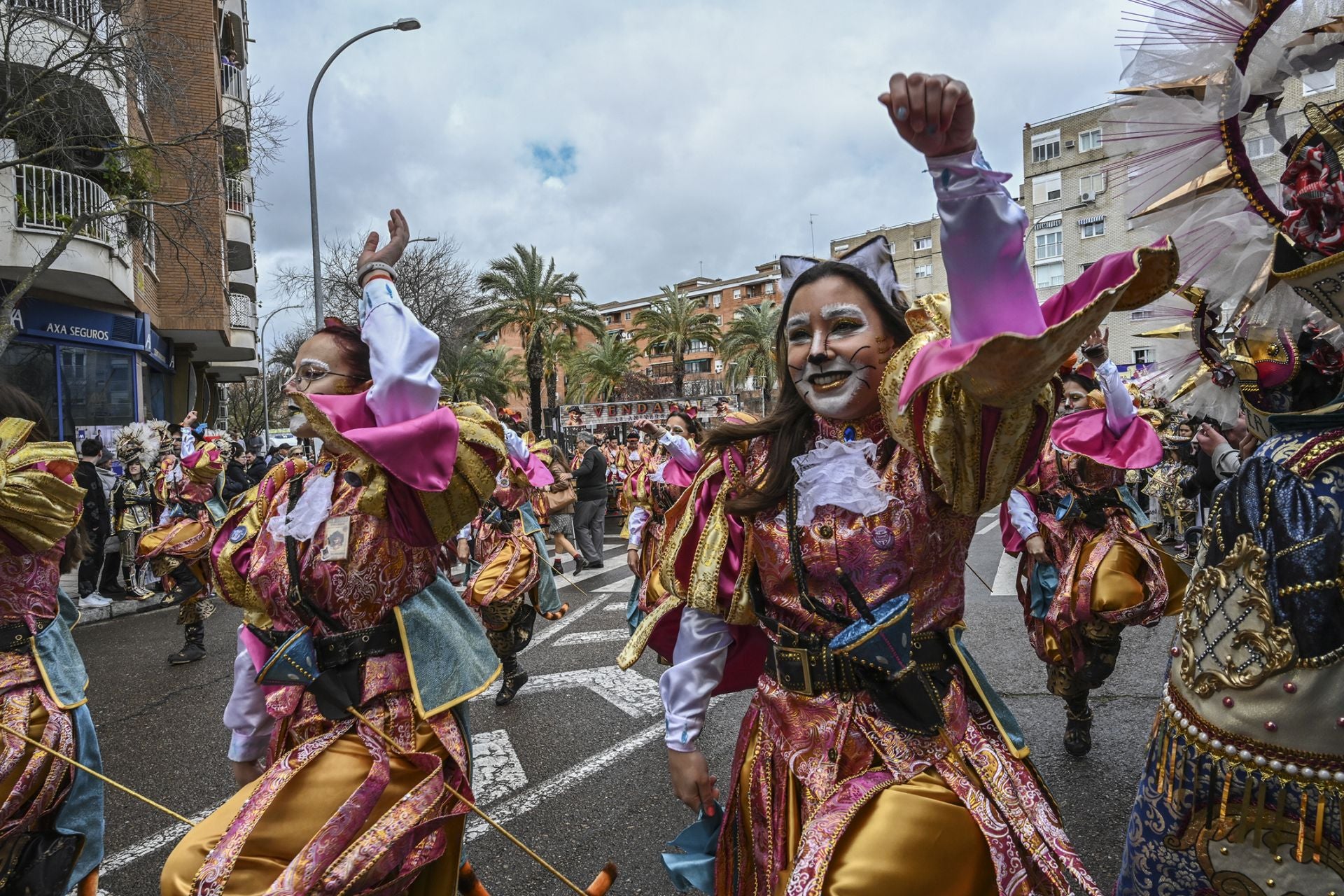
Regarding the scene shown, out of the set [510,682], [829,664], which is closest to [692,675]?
[829,664]

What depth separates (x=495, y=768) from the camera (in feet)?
15.3

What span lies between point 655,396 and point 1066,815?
53348mm

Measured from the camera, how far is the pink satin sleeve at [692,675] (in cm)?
215

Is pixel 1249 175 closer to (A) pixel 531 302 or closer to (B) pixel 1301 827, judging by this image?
(B) pixel 1301 827

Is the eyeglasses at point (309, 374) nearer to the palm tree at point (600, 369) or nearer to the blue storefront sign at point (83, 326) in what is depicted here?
the blue storefront sign at point (83, 326)

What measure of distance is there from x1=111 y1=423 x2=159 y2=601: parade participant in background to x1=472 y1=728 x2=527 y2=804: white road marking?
7996 mm

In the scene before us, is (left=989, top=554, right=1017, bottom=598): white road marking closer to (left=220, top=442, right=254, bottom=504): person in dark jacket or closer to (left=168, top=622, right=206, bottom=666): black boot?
(left=168, top=622, right=206, bottom=666): black boot

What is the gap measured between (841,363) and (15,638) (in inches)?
114

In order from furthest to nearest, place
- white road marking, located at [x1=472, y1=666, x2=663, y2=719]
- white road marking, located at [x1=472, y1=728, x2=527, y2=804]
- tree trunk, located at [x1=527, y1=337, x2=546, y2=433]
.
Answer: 1. tree trunk, located at [x1=527, y1=337, x2=546, y2=433]
2. white road marking, located at [x1=472, y1=666, x2=663, y2=719]
3. white road marking, located at [x1=472, y1=728, x2=527, y2=804]

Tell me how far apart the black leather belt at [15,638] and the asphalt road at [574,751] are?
1.20 m

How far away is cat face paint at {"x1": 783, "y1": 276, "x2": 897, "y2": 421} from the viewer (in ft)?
6.82

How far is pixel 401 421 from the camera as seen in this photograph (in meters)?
2.33

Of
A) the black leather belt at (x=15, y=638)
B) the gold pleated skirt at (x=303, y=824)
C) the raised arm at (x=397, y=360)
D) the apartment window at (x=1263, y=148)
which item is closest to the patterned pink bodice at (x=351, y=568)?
the raised arm at (x=397, y=360)

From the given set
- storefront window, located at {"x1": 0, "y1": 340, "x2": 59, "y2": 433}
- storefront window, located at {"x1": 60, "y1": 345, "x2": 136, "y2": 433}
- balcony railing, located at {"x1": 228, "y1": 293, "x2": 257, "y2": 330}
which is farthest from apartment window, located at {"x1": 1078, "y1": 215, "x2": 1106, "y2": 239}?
balcony railing, located at {"x1": 228, "y1": 293, "x2": 257, "y2": 330}
